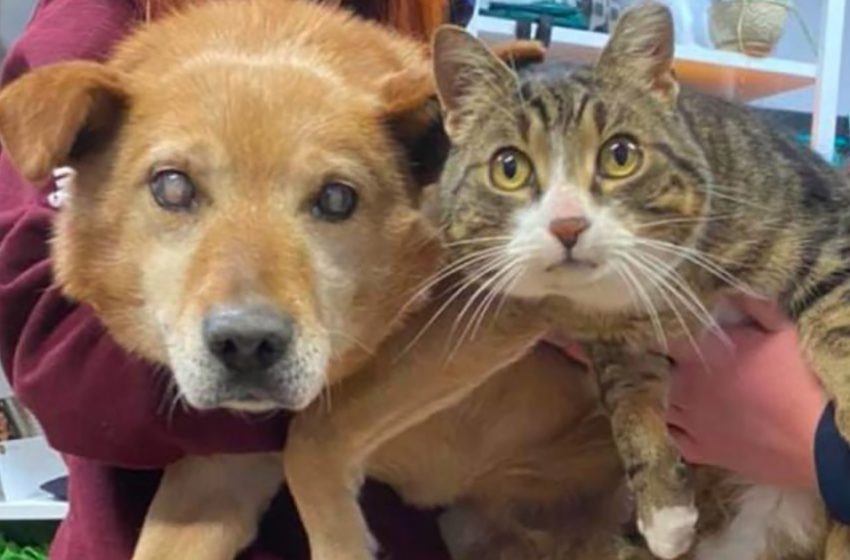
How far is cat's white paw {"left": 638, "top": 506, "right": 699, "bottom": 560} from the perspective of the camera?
1.26 meters

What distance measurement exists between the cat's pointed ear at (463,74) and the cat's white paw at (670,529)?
42 cm

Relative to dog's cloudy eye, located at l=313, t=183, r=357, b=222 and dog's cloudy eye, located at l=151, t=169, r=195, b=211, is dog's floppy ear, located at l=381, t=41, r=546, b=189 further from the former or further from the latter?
dog's cloudy eye, located at l=151, t=169, r=195, b=211

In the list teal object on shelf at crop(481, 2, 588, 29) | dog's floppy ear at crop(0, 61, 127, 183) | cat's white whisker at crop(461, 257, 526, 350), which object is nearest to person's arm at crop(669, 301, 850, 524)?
cat's white whisker at crop(461, 257, 526, 350)

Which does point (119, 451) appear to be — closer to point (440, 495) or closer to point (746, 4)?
point (440, 495)

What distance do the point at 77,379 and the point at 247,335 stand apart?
0.82 ft

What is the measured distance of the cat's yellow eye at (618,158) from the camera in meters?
1.24

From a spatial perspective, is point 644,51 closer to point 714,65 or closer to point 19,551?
point 714,65

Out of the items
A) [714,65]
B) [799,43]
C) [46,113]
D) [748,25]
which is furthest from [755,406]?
[799,43]

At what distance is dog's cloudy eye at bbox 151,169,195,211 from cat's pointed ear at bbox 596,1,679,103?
431mm

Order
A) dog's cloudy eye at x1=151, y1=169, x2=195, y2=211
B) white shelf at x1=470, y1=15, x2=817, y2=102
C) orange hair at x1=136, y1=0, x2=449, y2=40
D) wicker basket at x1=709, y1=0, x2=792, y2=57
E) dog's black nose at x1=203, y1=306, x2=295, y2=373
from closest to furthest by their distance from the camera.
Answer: dog's black nose at x1=203, y1=306, x2=295, y2=373, dog's cloudy eye at x1=151, y1=169, x2=195, y2=211, orange hair at x1=136, y1=0, x2=449, y2=40, white shelf at x1=470, y1=15, x2=817, y2=102, wicker basket at x1=709, y1=0, x2=792, y2=57

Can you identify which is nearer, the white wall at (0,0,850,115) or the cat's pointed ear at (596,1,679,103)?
the cat's pointed ear at (596,1,679,103)

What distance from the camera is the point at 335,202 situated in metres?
1.20

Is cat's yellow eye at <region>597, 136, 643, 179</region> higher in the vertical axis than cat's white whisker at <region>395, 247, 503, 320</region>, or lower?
higher

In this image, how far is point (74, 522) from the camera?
4.58 feet
